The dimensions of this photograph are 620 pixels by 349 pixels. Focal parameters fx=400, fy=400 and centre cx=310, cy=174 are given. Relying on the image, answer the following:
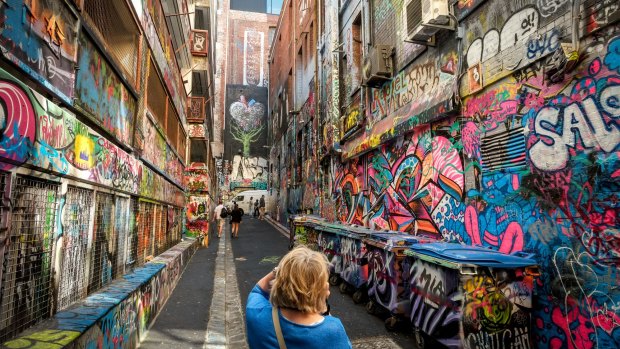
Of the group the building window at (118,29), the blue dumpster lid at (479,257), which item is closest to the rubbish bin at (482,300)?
the blue dumpster lid at (479,257)

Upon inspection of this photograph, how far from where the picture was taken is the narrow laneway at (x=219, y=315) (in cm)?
507

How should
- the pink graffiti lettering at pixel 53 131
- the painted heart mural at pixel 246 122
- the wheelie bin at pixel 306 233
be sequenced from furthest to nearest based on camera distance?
the painted heart mural at pixel 246 122 < the wheelie bin at pixel 306 233 < the pink graffiti lettering at pixel 53 131

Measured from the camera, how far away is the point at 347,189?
43.7 feet

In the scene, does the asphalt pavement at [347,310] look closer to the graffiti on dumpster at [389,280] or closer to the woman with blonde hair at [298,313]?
the graffiti on dumpster at [389,280]

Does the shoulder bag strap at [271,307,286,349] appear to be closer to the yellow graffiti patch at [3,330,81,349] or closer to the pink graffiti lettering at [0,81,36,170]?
the yellow graffiti patch at [3,330,81,349]

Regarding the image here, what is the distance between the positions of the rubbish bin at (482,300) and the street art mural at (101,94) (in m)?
4.23

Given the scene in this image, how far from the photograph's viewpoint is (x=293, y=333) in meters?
1.74

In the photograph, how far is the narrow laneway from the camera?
5.07 m

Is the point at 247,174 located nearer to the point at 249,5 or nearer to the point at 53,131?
the point at 249,5

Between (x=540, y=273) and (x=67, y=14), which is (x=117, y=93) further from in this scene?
(x=540, y=273)

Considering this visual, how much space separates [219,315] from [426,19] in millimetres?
6218

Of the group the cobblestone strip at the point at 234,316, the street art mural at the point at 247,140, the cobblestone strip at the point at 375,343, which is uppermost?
the street art mural at the point at 247,140

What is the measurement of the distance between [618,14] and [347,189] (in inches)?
382

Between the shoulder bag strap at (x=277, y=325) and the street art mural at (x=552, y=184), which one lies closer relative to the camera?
the shoulder bag strap at (x=277, y=325)
